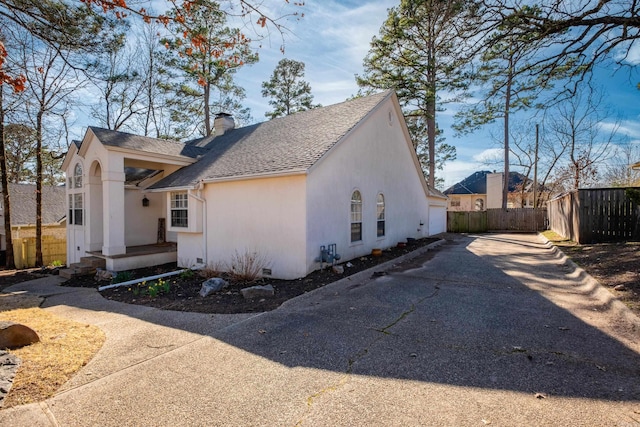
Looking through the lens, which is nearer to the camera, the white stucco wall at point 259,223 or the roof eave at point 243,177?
the roof eave at point 243,177

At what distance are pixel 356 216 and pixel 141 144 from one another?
27.9 feet

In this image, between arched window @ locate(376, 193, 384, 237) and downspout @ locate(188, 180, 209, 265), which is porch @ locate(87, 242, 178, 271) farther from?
arched window @ locate(376, 193, 384, 237)

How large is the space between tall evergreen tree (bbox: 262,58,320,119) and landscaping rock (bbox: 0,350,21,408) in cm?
2386

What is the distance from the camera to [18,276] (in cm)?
1220

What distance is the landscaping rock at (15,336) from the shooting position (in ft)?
13.6

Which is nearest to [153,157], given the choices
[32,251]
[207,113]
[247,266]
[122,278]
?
[122,278]

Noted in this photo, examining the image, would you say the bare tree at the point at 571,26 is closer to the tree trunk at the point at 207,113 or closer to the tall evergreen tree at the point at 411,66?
the tall evergreen tree at the point at 411,66

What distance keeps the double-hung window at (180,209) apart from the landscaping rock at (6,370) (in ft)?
23.6

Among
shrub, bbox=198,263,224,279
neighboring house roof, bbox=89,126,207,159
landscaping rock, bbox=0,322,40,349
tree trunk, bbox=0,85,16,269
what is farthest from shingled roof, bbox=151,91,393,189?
tree trunk, bbox=0,85,16,269

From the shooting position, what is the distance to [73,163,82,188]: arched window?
1244 centimetres

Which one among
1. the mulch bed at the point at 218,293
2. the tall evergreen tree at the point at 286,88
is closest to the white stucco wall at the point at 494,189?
the tall evergreen tree at the point at 286,88

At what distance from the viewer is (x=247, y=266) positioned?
855 cm

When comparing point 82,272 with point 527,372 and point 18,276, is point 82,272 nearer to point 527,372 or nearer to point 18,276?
point 18,276

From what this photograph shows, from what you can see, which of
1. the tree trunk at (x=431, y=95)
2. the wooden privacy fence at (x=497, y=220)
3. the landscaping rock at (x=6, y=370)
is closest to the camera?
the landscaping rock at (x=6, y=370)
